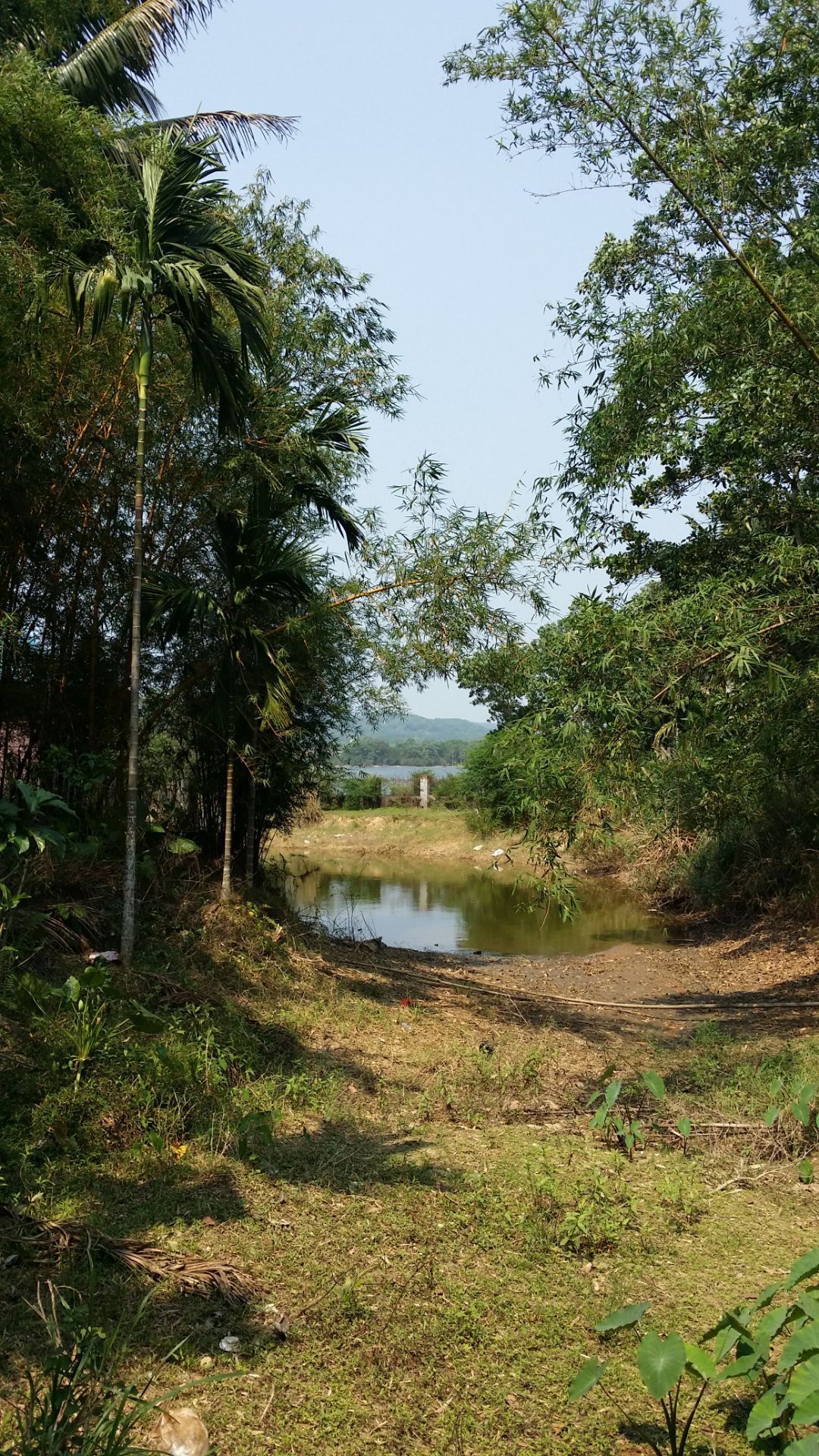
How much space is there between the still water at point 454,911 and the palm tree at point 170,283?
502cm

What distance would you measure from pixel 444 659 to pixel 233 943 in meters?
2.79

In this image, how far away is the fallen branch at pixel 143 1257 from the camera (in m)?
3.44

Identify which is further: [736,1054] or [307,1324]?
[736,1054]

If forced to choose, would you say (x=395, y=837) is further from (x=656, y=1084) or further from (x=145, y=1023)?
(x=656, y=1084)

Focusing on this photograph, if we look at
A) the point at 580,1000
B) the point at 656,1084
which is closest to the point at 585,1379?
the point at 656,1084

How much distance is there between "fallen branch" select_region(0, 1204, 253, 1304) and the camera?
3.44m

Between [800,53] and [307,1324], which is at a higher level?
[800,53]

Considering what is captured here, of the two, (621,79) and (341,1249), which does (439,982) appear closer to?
(341,1249)

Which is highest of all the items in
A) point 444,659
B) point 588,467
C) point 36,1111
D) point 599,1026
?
point 588,467

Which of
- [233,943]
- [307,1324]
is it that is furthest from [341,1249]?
[233,943]

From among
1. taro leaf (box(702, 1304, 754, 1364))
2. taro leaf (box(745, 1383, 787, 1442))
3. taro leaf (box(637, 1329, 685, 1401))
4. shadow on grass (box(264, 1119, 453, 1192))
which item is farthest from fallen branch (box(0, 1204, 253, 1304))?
taro leaf (box(745, 1383, 787, 1442))

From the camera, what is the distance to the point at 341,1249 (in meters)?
3.86

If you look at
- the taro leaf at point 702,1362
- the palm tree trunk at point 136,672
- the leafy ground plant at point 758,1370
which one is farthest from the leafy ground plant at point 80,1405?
the palm tree trunk at point 136,672

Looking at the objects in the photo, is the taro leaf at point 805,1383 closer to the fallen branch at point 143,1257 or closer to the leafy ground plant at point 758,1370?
the leafy ground plant at point 758,1370
